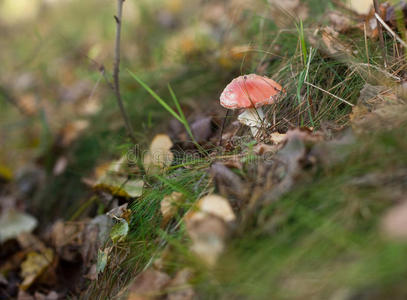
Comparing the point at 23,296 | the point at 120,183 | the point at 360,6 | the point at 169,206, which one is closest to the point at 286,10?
the point at 360,6

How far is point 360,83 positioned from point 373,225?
892mm

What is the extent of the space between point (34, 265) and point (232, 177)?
4.68ft

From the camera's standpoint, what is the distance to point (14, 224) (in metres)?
2.35

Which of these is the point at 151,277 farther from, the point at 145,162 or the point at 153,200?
the point at 145,162

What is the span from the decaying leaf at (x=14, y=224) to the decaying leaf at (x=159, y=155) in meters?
1.04

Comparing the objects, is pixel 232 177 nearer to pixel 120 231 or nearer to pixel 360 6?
pixel 120 231

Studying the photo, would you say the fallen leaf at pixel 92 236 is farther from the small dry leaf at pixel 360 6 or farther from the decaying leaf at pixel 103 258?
the small dry leaf at pixel 360 6

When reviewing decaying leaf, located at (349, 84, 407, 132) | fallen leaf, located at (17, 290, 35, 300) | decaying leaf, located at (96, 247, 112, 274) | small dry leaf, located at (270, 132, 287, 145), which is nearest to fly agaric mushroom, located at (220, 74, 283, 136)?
small dry leaf, located at (270, 132, 287, 145)

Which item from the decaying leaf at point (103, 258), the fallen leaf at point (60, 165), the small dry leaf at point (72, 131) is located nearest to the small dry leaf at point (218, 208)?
the decaying leaf at point (103, 258)

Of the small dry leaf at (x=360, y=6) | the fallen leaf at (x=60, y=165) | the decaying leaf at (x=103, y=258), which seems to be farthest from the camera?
the fallen leaf at (x=60, y=165)

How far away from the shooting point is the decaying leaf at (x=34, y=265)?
6.35 ft

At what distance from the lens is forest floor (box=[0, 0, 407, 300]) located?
907 millimetres

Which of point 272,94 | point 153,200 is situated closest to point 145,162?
point 153,200

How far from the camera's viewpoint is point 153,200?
52.7 inches
